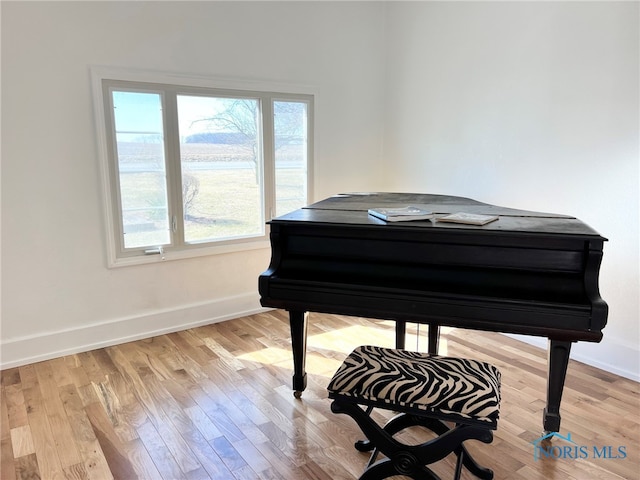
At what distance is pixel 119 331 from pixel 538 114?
3298 millimetres

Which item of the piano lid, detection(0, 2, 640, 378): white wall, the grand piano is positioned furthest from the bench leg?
detection(0, 2, 640, 378): white wall

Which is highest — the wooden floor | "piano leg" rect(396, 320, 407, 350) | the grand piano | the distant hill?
the distant hill

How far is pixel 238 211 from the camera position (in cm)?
381

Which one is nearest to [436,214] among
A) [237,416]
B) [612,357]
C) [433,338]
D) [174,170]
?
[433,338]

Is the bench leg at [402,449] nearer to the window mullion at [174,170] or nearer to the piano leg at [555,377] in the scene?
the piano leg at [555,377]

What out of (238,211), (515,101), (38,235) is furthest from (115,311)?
(515,101)

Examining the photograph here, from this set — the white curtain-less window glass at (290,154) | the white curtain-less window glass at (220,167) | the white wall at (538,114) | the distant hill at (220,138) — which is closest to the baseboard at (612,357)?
the white wall at (538,114)

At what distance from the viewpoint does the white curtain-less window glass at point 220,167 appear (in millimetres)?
3506

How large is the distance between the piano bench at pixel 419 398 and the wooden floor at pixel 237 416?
0.94 ft

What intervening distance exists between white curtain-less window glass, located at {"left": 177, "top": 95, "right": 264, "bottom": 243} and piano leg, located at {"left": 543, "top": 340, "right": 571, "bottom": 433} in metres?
2.51

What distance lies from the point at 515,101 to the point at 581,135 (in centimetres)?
55

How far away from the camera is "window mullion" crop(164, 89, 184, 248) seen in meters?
3.35

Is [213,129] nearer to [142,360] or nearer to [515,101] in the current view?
[142,360]

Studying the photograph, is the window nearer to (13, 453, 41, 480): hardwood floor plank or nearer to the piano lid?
the piano lid
